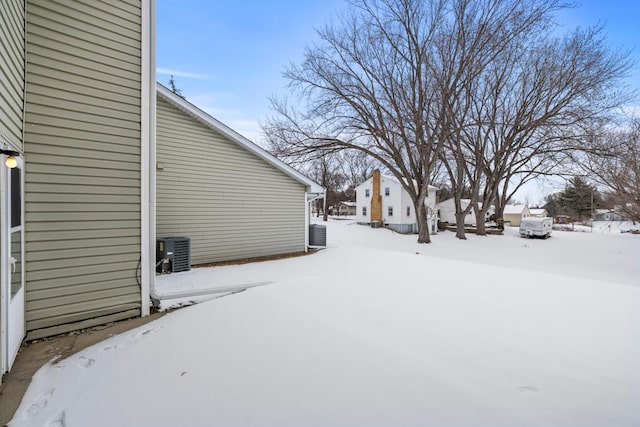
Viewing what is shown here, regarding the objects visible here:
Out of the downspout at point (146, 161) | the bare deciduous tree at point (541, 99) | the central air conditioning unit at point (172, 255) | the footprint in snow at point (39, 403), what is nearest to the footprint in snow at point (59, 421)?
the footprint in snow at point (39, 403)

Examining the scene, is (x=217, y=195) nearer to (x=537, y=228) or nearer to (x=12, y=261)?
(x=12, y=261)

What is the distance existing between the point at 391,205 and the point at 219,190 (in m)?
17.7

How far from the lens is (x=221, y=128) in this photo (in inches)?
316

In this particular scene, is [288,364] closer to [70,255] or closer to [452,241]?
[70,255]

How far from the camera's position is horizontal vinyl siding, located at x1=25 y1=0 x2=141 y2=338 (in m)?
3.29

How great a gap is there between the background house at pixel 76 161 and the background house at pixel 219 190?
138 inches

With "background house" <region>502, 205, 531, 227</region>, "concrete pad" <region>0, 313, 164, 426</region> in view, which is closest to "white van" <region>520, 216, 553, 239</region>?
"background house" <region>502, 205, 531, 227</region>

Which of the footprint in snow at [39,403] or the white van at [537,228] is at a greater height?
the white van at [537,228]

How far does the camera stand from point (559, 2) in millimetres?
13109

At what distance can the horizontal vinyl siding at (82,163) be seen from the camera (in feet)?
10.8

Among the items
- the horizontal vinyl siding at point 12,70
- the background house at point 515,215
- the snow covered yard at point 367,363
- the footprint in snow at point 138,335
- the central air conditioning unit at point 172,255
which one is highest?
the horizontal vinyl siding at point 12,70

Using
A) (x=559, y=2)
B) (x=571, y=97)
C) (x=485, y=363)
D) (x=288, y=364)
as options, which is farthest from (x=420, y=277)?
(x=571, y=97)

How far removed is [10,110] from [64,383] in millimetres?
2411

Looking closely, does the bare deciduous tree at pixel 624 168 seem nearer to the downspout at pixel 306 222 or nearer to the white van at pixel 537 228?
the white van at pixel 537 228
